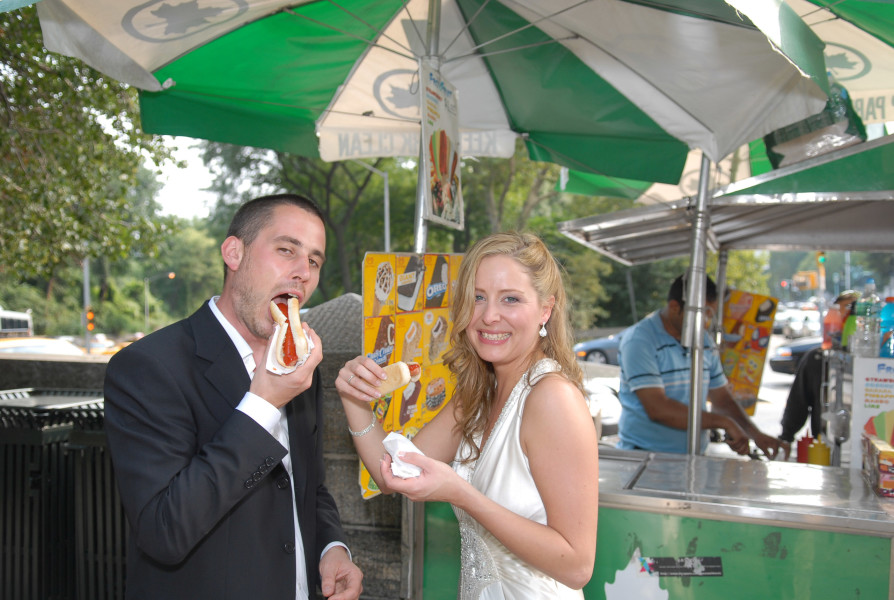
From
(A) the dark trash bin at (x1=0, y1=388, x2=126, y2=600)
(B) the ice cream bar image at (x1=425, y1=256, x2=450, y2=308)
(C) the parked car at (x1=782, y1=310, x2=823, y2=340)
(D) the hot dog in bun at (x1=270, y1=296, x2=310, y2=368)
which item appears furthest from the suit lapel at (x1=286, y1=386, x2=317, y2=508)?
(C) the parked car at (x1=782, y1=310, x2=823, y2=340)

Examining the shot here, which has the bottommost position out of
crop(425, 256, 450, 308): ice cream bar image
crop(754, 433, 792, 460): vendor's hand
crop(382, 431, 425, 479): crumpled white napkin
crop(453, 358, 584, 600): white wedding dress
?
crop(754, 433, 792, 460): vendor's hand

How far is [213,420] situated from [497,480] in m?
0.90

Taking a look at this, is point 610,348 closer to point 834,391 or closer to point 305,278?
point 834,391

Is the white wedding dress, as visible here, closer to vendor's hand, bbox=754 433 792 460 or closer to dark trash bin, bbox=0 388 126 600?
dark trash bin, bbox=0 388 126 600

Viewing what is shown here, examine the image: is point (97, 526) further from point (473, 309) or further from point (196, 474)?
point (473, 309)

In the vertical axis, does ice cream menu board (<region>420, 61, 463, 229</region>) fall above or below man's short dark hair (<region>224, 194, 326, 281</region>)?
above

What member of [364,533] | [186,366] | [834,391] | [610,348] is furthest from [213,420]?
[610,348]

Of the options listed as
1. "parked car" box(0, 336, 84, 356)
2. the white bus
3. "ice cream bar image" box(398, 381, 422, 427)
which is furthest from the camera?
the white bus

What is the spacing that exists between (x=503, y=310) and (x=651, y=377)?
301cm

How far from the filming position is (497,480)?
2.14 metres

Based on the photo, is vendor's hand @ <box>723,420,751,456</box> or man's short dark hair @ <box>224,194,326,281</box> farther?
vendor's hand @ <box>723,420,751,456</box>

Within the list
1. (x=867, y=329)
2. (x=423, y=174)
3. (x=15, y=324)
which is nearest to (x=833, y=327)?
Answer: (x=867, y=329)

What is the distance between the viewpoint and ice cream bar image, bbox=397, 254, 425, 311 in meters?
3.07

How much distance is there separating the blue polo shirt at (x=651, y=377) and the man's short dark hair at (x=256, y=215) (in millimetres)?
3319
